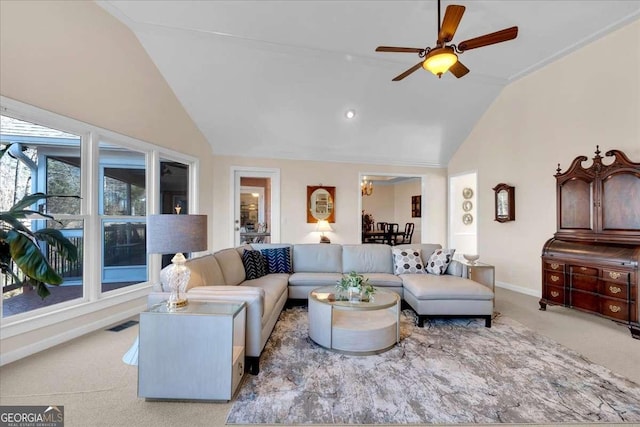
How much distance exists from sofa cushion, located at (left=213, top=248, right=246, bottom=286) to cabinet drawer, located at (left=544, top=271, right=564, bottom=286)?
13.4ft

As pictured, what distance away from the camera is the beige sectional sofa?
92.3 inches

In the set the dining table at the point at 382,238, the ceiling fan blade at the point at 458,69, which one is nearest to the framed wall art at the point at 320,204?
the dining table at the point at 382,238

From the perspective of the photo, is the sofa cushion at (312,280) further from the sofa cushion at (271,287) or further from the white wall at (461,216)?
the white wall at (461,216)

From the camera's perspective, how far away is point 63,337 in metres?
2.95

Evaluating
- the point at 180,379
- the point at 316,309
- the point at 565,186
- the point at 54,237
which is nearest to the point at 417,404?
the point at 316,309

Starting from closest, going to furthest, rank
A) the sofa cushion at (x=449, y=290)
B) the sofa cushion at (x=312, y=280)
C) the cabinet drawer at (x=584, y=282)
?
1. the sofa cushion at (x=449, y=290)
2. the cabinet drawer at (x=584, y=282)
3. the sofa cushion at (x=312, y=280)

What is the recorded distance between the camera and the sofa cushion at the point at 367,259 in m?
4.43

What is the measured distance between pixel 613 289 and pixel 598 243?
57 cm

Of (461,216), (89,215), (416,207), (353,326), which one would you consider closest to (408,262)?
(353,326)

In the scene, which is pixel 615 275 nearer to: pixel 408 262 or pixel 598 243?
pixel 598 243

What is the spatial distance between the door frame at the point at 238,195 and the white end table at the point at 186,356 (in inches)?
165

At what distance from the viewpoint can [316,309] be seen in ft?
9.46

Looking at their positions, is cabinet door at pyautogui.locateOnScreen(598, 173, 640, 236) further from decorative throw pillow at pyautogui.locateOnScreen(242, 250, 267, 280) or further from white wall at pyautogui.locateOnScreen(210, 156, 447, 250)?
decorative throw pillow at pyautogui.locateOnScreen(242, 250, 267, 280)

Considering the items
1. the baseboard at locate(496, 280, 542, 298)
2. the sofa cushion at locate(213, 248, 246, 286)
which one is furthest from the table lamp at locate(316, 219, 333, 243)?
the baseboard at locate(496, 280, 542, 298)
